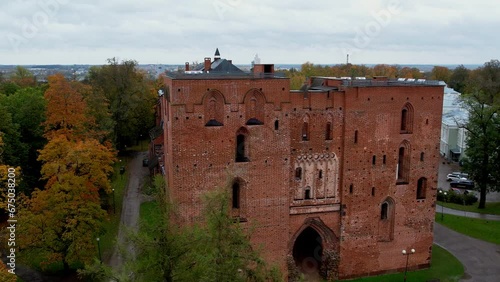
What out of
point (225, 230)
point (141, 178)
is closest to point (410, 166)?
point (225, 230)

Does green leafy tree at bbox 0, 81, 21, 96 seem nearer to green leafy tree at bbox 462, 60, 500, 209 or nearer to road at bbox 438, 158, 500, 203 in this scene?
green leafy tree at bbox 462, 60, 500, 209

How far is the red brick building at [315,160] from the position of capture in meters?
21.0

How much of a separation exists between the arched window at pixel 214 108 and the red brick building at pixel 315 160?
47mm

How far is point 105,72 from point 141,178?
537 inches

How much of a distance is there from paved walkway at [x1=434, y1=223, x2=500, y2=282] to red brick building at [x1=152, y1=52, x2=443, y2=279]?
2801mm

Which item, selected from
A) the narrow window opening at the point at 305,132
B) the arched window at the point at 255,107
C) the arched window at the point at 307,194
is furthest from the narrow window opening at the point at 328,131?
the arched window at the point at 255,107

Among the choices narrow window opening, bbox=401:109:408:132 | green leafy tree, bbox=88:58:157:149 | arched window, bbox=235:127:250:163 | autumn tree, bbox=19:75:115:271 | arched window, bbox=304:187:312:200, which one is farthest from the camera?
green leafy tree, bbox=88:58:157:149

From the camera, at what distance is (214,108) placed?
21.1 metres

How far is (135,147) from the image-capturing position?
59750 mm

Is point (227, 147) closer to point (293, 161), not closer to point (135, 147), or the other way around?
point (293, 161)

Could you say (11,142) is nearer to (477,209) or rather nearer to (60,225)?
(60,225)

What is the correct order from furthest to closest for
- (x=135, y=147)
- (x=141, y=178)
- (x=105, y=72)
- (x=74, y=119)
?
(x=135, y=147), (x=105, y=72), (x=141, y=178), (x=74, y=119)

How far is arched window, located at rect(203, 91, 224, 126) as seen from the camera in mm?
20891

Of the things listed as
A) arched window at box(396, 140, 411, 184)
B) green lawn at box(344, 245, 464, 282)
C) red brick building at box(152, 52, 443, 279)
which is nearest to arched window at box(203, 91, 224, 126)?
red brick building at box(152, 52, 443, 279)
